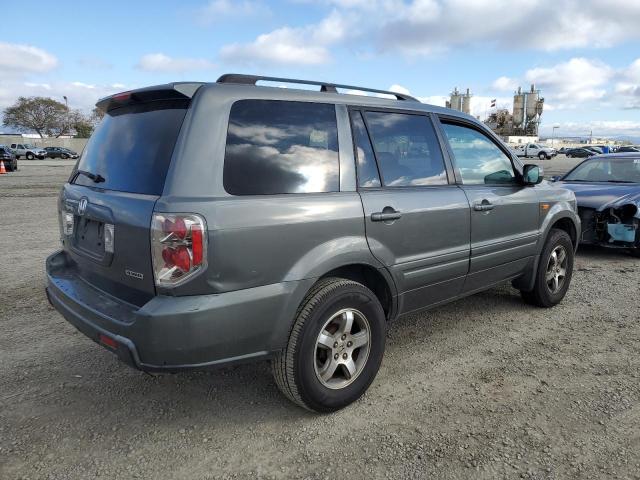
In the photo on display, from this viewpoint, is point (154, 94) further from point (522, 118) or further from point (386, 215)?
point (522, 118)

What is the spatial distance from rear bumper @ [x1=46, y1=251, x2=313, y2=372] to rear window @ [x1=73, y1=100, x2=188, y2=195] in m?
0.59

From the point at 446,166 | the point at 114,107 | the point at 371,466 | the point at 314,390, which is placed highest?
the point at 114,107

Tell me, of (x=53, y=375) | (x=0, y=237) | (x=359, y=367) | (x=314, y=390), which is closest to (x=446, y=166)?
(x=359, y=367)

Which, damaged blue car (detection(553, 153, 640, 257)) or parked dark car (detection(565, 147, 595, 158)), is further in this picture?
parked dark car (detection(565, 147, 595, 158))

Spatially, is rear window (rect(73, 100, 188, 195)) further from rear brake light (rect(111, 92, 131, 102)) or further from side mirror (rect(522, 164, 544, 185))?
side mirror (rect(522, 164, 544, 185))

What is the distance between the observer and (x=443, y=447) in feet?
8.39

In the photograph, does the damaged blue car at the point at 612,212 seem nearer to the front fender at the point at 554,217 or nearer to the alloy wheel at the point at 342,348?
the front fender at the point at 554,217

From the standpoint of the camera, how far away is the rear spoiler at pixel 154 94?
2525 mm

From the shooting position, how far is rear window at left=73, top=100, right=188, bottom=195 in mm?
2471

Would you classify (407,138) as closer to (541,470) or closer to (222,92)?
(222,92)

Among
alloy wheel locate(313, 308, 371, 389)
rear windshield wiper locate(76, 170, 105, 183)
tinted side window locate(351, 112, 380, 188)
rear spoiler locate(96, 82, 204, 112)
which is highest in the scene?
rear spoiler locate(96, 82, 204, 112)

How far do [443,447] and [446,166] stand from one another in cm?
198

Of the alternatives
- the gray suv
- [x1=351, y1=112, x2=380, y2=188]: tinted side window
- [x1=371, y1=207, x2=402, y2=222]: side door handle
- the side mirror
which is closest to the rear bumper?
the gray suv

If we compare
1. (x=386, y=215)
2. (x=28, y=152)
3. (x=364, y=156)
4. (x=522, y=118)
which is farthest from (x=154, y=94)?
(x=522, y=118)
